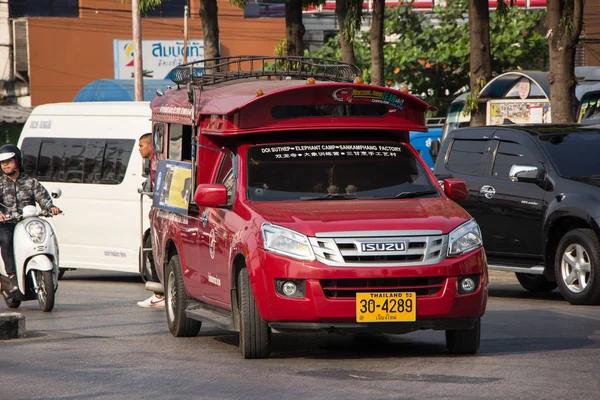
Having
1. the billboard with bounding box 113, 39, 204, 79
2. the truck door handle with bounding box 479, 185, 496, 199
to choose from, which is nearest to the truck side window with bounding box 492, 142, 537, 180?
the truck door handle with bounding box 479, 185, 496, 199

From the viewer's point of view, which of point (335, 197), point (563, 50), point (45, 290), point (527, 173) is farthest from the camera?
point (563, 50)

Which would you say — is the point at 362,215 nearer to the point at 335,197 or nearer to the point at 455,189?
the point at 335,197

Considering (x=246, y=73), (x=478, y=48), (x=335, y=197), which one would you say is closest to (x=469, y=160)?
(x=246, y=73)

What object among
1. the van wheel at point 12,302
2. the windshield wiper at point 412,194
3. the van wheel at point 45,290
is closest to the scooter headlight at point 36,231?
the van wheel at point 45,290

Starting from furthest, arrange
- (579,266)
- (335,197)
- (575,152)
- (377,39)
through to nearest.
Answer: (377,39) → (575,152) → (579,266) → (335,197)

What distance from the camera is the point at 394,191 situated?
9.75 m

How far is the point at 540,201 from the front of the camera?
46.0 ft

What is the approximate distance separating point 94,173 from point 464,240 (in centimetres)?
1001

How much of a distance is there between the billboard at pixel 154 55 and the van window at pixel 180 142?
50.8m

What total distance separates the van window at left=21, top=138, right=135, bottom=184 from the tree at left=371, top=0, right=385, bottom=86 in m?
8.85

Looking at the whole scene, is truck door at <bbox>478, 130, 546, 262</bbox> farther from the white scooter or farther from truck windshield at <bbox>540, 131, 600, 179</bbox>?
the white scooter

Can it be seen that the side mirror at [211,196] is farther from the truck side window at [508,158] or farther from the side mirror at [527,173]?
the truck side window at [508,158]

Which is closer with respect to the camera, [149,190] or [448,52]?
[149,190]

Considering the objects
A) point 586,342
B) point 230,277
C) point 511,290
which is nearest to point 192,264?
point 230,277
